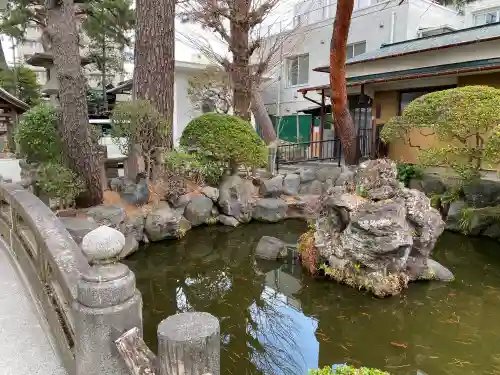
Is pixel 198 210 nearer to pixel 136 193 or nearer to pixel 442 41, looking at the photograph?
pixel 136 193

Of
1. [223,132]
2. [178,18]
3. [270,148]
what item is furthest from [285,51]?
[223,132]

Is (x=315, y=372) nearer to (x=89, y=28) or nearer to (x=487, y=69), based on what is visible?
(x=487, y=69)

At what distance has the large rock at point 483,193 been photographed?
8938 mm

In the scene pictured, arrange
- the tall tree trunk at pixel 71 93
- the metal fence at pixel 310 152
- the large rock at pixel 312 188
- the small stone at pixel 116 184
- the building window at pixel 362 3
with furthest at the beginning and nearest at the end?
the building window at pixel 362 3
the metal fence at pixel 310 152
the large rock at pixel 312 188
the small stone at pixel 116 184
the tall tree trunk at pixel 71 93

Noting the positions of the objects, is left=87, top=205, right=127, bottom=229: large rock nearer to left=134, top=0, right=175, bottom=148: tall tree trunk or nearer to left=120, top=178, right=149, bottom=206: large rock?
left=120, top=178, right=149, bottom=206: large rock

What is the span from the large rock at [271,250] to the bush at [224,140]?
3006 mm

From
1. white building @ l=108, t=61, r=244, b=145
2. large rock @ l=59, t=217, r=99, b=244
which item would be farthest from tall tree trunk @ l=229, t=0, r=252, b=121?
large rock @ l=59, t=217, r=99, b=244

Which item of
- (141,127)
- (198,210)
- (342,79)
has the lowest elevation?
(198,210)

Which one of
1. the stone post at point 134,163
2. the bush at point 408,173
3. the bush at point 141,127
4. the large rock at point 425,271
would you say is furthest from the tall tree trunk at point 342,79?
the large rock at point 425,271

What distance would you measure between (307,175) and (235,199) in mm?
2762

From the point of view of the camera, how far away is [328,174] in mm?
11617

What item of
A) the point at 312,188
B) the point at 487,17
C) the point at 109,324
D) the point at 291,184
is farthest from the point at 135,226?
the point at 487,17

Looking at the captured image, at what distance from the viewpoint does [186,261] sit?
748 cm

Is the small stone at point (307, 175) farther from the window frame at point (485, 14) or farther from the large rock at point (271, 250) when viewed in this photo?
the window frame at point (485, 14)
